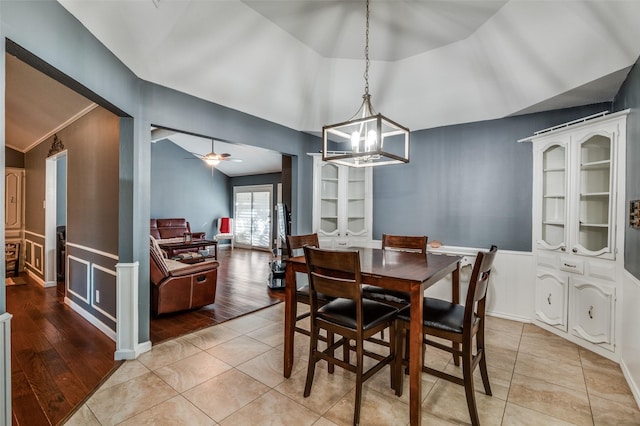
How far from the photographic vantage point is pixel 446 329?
75.5 inches

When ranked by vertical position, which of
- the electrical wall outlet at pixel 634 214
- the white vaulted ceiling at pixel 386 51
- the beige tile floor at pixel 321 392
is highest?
the white vaulted ceiling at pixel 386 51

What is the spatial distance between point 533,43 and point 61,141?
19.3 feet

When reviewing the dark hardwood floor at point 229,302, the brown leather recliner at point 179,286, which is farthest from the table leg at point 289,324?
the brown leather recliner at point 179,286

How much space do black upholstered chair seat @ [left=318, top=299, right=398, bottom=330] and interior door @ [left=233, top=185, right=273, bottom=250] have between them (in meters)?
7.26

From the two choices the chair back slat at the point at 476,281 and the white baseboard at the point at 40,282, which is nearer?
the chair back slat at the point at 476,281

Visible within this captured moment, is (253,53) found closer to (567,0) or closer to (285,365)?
(567,0)

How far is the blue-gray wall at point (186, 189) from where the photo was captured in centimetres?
844

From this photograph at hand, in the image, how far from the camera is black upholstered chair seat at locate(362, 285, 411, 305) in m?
2.74

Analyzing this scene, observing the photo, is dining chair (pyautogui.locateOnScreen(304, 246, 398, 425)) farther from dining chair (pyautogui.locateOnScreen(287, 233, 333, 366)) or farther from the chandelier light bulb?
the chandelier light bulb

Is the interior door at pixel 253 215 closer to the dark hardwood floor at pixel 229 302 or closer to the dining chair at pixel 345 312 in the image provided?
the dark hardwood floor at pixel 229 302

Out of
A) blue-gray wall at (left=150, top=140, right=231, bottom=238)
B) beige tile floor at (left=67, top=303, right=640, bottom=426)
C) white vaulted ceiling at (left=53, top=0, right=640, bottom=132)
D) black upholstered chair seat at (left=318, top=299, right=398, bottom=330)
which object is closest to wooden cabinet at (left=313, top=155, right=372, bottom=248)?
white vaulted ceiling at (left=53, top=0, right=640, bottom=132)

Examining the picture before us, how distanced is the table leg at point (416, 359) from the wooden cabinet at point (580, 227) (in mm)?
2159

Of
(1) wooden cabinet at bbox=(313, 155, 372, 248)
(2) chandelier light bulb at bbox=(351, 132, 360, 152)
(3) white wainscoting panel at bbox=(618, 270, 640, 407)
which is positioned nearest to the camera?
(3) white wainscoting panel at bbox=(618, 270, 640, 407)

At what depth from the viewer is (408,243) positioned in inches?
126
